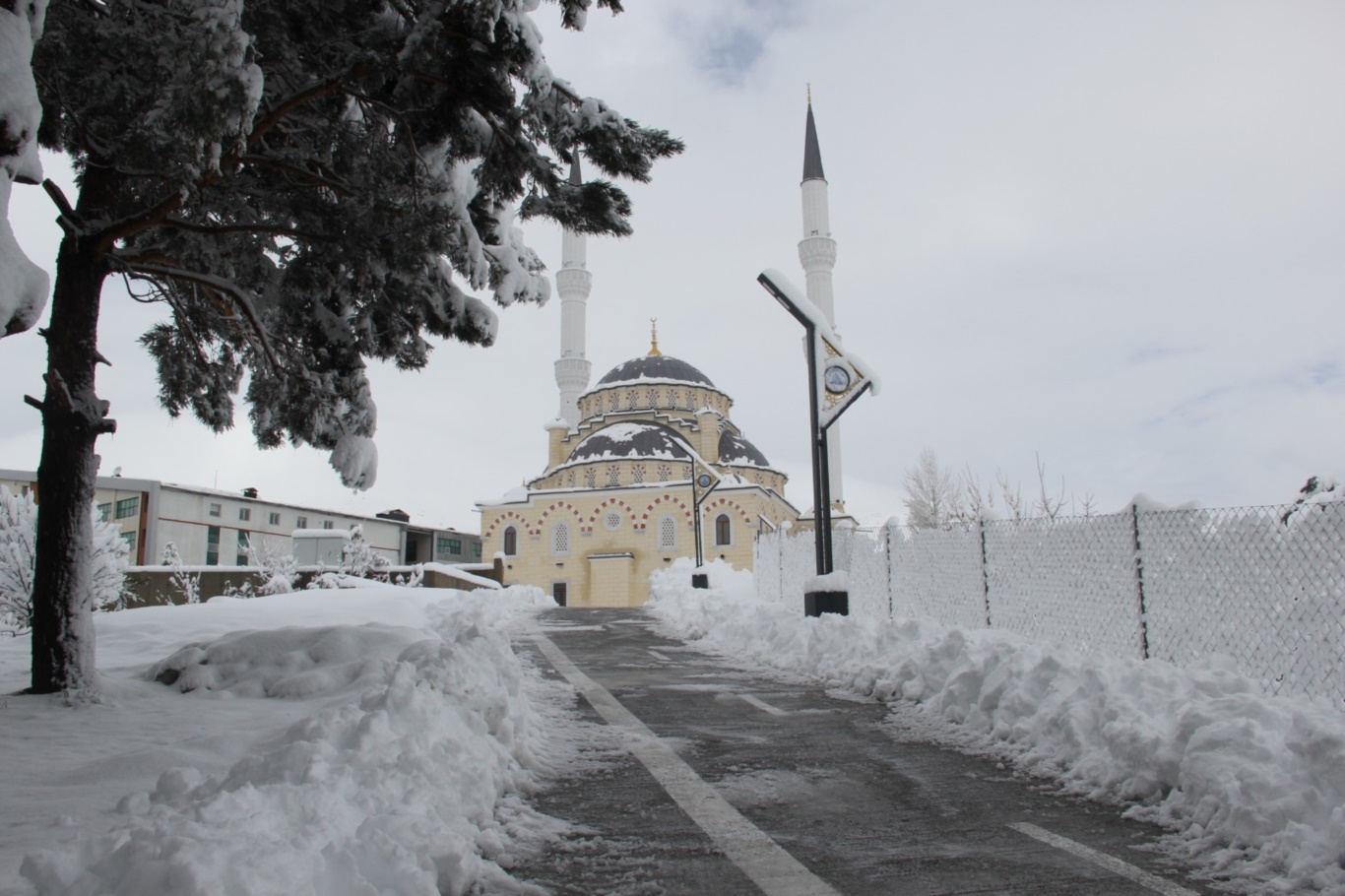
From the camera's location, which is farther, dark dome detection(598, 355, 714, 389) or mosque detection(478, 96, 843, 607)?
dark dome detection(598, 355, 714, 389)

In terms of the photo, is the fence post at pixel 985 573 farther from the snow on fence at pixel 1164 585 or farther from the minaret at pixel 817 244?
the minaret at pixel 817 244

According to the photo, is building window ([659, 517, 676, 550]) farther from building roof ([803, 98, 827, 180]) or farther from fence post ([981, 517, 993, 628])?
fence post ([981, 517, 993, 628])

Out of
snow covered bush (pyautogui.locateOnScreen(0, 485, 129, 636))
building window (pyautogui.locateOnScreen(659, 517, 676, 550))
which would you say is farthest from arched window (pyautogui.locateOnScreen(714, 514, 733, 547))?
snow covered bush (pyautogui.locateOnScreen(0, 485, 129, 636))

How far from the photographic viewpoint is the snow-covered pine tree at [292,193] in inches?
228

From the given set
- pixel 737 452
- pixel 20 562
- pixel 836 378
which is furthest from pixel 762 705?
pixel 737 452

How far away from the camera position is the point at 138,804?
367 centimetres

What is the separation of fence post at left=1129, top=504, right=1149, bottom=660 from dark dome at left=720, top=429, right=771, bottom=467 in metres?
47.1

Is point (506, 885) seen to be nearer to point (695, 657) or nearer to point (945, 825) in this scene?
point (945, 825)

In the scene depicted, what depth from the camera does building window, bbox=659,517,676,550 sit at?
50875mm

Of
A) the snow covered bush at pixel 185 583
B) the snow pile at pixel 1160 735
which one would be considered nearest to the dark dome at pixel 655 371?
the snow covered bush at pixel 185 583

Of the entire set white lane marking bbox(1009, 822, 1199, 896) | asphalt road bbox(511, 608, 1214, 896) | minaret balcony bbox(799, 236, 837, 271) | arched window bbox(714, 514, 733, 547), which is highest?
minaret balcony bbox(799, 236, 837, 271)

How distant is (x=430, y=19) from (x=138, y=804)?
4762 mm

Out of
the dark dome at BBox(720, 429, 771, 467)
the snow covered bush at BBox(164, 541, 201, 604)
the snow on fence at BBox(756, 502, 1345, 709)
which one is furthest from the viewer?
the dark dome at BBox(720, 429, 771, 467)

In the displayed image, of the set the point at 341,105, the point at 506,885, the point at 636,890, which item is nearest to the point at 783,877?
the point at 636,890
